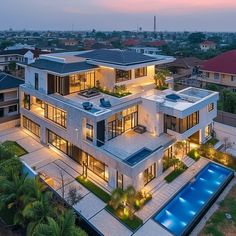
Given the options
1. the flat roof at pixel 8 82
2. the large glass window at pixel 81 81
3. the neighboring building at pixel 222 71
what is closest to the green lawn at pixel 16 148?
the large glass window at pixel 81 81

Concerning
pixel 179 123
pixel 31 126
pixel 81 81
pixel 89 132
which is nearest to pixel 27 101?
pixel 31 126

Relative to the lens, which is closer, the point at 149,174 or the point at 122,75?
the point at 149,174

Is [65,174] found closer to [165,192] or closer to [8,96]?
[165,192]

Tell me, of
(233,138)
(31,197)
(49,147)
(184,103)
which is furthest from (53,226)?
(233,138)

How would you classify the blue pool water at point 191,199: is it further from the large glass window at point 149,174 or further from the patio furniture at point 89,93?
the patio furniture at point 89,93

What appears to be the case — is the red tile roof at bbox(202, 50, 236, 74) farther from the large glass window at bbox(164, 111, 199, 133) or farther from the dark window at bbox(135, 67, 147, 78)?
the large glass window at bbox(164, 111, 199, 133)

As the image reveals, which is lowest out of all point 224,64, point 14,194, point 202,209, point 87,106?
point 202,209
